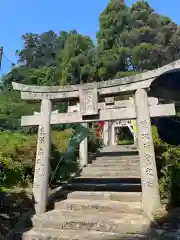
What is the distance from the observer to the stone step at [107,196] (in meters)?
6.83

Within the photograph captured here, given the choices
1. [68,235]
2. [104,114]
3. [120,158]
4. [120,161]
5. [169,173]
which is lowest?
[68,235]

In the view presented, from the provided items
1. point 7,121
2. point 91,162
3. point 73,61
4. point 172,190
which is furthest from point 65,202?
point 73,61

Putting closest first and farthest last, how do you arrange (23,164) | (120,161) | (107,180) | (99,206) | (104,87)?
1. (99,206)
2. (104,87)
3. (23,164)
4. (107,180)
5. (120,161)

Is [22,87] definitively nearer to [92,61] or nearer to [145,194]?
[145,194]

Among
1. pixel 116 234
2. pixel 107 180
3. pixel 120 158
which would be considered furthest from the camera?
pixel 120 158

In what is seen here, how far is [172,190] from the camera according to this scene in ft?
20.0

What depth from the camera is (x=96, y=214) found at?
639 cm

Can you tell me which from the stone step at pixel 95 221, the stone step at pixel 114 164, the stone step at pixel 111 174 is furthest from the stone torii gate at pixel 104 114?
the stone step at pixel 114 164

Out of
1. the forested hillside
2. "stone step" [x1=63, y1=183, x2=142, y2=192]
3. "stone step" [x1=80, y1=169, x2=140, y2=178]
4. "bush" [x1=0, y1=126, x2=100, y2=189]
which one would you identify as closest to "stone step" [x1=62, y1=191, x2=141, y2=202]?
"stone step" [x1=63, y1=183, x2=142, y2=192]

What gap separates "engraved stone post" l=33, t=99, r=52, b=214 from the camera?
6.82 meters

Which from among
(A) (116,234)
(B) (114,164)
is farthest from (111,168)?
(A) (116,234)

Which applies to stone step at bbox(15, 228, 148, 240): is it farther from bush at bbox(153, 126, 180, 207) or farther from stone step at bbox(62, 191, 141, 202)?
stone step at bbox(62, 191, 141, 202)

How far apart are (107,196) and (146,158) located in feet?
5.21

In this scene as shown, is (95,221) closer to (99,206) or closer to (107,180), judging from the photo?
(99,206)
